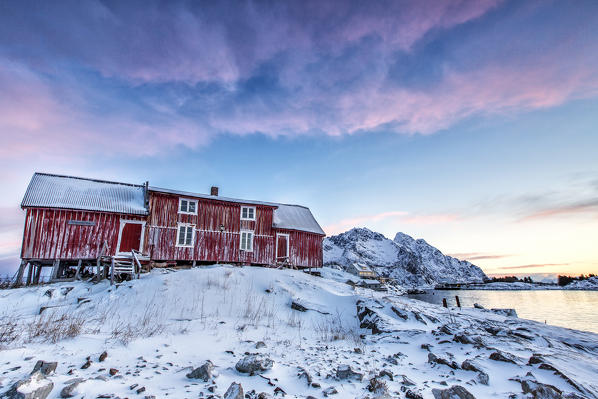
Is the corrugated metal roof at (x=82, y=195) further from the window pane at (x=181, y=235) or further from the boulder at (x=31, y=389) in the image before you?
the boulder at (x=31, y=389)

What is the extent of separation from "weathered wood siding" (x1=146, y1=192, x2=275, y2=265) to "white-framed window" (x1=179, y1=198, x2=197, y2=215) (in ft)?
0.91

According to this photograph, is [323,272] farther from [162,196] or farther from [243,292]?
[243,292]

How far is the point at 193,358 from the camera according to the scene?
245 inches

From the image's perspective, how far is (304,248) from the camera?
33031 millimetres

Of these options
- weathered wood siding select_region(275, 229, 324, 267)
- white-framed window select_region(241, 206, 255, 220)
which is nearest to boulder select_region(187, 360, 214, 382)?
white-framed window select_region(241, 206, 255, 220)

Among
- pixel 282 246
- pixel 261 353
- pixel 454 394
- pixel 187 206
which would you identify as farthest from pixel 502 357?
pixel 282 246

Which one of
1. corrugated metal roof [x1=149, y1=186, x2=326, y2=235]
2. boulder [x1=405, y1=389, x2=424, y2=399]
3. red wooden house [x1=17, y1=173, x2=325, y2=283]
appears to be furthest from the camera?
corrugated metal roof [x1=149, y1=186, x2=326, y2=235]

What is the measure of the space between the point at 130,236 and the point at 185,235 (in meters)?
4.23

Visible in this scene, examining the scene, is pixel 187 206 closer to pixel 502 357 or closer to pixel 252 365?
pixel 252 365

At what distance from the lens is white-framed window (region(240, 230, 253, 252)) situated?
28.1 metres

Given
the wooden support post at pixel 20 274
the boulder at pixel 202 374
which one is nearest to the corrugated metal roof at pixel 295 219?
the wooden support post at pixel 20 274

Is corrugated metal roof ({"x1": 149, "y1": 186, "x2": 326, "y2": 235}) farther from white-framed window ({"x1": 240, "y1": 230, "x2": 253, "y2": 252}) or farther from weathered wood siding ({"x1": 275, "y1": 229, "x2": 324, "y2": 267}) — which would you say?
white-framed window ({"x1": 240, "y1": 230, "x2": 253, "y2": 252})

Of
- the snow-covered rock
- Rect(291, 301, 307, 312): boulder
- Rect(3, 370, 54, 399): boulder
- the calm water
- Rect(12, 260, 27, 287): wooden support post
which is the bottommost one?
the snow-covered rock

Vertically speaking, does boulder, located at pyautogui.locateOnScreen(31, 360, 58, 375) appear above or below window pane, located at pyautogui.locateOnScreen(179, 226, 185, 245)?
below
